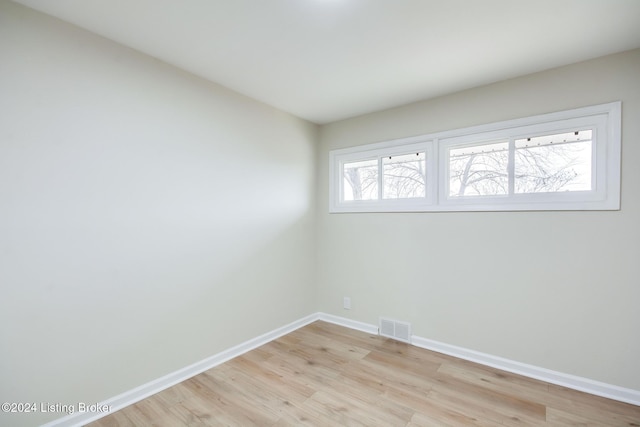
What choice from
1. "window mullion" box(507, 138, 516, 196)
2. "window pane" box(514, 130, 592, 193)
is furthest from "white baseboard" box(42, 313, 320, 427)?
"window pane" box(514, 130, 592, 193)

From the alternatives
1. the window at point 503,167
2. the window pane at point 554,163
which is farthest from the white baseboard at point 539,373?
the window pane at point 554,163

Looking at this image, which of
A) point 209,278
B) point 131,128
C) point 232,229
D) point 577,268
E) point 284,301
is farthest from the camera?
point 284,301

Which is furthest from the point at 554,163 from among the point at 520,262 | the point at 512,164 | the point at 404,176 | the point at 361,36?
the point at 361,36

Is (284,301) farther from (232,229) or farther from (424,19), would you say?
(424,19)

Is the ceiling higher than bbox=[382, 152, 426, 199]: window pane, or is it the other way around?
the ceiling

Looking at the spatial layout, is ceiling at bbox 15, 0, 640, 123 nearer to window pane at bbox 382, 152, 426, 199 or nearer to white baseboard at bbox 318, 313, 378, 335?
window pane at bbox 382, 152, 426, 199

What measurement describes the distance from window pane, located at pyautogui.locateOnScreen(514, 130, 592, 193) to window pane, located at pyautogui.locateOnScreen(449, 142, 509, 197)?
0.11m

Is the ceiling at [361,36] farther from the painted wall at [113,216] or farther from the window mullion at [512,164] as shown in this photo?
the window mullion at [512,164]

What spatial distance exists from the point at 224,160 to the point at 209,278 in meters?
1.09

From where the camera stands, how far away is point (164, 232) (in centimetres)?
222

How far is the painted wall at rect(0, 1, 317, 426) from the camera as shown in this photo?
1611 millimetres

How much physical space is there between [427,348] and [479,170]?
182cm

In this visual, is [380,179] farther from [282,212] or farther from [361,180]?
→ [282,212]

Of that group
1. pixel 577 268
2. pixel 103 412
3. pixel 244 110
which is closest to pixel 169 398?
pixel 103 412
